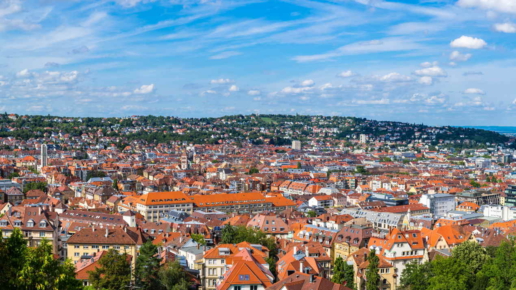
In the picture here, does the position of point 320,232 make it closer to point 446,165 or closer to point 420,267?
point 420,267

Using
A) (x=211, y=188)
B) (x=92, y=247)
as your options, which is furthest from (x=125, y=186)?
(x=92, y=247)

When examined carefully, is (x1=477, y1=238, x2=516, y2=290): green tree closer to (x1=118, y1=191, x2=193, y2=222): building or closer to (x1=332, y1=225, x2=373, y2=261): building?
(x1=332, y1=225, x2=373, y2=261): building

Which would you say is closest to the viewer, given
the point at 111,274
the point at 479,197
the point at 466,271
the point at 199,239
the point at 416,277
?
the point at 111,274

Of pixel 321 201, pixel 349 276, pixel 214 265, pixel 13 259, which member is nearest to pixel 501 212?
pixel 321 201

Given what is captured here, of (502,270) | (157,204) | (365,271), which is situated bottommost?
(157,204)

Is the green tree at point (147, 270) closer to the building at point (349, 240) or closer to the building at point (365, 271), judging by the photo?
the building at point (365, 271)

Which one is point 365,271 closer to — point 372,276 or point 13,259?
point 372,276
